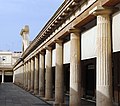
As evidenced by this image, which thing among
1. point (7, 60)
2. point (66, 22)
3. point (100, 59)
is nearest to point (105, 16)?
point (100, 59)

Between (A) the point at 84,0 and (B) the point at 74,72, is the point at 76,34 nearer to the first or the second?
(B) the point at 74,72

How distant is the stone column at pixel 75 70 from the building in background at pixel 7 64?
267 feet

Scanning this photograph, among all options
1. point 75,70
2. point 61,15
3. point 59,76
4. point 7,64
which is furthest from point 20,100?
point 7,64

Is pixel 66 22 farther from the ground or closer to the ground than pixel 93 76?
farther from the ground

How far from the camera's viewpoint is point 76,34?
16125 mm

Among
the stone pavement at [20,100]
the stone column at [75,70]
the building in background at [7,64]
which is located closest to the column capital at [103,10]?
the stone column at [75,70]

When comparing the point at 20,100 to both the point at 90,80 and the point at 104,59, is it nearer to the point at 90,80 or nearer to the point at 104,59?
the point at 90,80

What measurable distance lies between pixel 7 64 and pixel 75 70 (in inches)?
3363

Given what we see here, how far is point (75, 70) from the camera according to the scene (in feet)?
52.7

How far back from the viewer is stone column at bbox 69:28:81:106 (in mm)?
15898

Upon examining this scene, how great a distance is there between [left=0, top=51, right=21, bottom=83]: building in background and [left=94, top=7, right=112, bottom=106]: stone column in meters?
86.0

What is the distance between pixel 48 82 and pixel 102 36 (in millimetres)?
14062

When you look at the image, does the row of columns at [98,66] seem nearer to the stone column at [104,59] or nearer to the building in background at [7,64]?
the stone column at [104,59]

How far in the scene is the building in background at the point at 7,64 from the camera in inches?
3824
